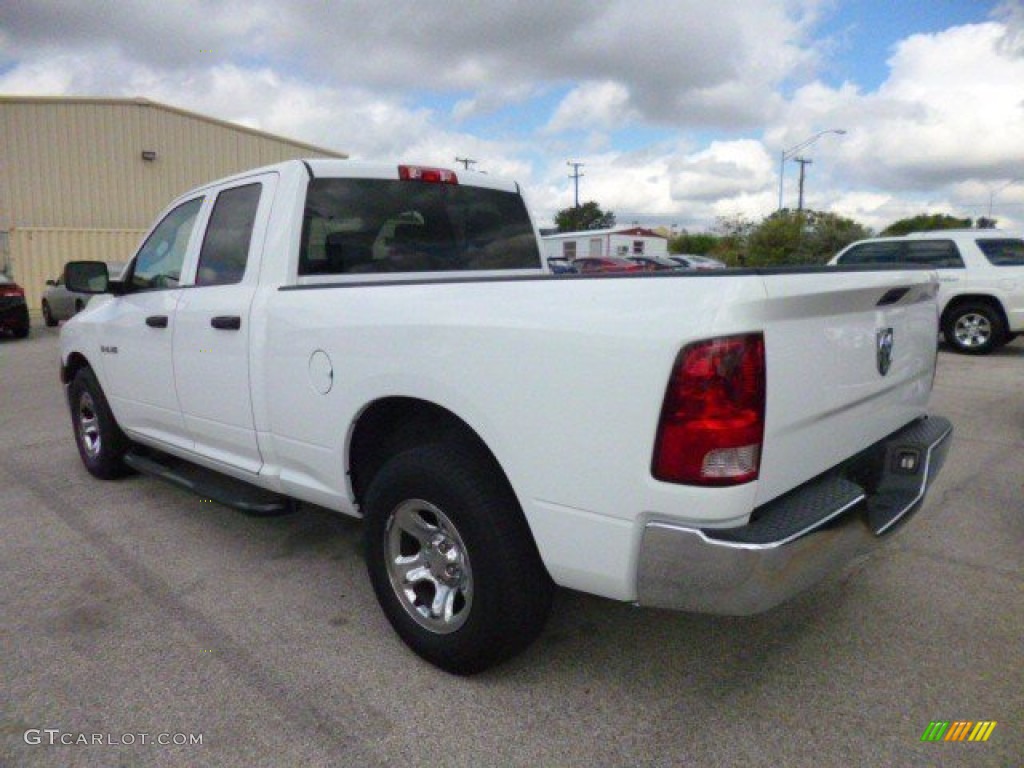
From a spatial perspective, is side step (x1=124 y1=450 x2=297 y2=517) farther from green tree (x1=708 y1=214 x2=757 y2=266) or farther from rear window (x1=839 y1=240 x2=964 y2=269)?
green tree (x1=708 y1=214 x2=757 y2=266)

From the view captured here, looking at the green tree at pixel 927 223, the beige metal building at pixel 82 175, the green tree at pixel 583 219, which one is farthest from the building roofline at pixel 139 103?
the green tree at pixel 583 219

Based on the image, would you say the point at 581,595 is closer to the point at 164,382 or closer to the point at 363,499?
the point at 363,499

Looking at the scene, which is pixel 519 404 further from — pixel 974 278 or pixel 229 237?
pixel 974 278

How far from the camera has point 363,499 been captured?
2.92 metres

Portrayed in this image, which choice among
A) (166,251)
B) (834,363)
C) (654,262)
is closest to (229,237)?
(166,251)

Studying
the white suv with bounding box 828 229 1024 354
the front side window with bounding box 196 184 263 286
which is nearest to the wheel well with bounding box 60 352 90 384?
the front side window with bounding box 196 184 263 286

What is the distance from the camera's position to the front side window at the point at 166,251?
399 cm

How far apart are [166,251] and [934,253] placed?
10.9m

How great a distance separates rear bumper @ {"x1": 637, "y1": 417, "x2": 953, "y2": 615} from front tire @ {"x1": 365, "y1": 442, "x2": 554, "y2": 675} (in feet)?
1.51

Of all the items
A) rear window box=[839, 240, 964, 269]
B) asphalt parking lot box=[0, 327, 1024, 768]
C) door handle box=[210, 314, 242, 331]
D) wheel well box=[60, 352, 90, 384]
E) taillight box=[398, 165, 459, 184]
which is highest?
taillight box=[398, 165, 459, 184]

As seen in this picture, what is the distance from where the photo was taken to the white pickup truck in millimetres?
1916

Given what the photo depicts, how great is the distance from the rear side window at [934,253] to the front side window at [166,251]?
Result: 10380 mm

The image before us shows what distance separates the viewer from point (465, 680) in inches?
102

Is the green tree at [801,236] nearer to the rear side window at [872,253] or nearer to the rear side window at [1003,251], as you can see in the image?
the rear side window at [872,253]
